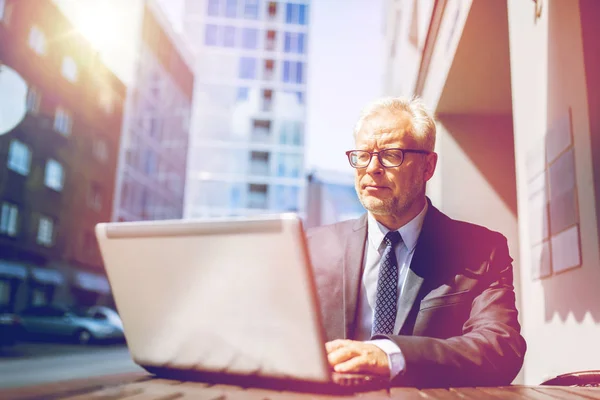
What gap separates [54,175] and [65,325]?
21.5 ft

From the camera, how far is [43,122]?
1766 cm

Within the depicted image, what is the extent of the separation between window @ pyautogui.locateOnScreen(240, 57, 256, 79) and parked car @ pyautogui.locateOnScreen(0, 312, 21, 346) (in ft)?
78.5

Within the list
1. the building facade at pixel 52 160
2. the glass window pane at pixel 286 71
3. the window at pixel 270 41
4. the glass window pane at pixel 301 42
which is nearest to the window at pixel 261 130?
the glass window pane at pixel 286 71

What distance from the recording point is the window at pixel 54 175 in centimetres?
1805

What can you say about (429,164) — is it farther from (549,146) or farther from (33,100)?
(33,100)

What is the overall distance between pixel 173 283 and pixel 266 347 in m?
0.21

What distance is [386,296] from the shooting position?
1.73m

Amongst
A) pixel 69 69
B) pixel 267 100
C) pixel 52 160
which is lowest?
pixel 52 160

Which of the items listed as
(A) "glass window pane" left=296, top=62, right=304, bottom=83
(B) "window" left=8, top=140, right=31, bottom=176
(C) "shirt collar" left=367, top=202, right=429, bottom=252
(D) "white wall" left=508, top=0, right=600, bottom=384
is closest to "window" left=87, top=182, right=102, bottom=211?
(B) "window" left=8, top=140, right=31, bottom=176

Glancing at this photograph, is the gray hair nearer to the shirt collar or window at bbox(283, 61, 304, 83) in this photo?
the shirt collar

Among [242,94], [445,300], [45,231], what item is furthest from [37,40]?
[445,300]

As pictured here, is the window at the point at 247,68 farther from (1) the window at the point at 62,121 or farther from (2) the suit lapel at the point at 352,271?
(2) the suit lapel at the point at 352,271

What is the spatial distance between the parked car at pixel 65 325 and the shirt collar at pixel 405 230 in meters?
13.7

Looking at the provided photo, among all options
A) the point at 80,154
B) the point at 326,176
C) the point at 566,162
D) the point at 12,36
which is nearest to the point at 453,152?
the point at 566,162
